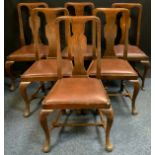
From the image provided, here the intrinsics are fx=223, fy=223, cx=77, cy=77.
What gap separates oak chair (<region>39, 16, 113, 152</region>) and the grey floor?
0.11 meters

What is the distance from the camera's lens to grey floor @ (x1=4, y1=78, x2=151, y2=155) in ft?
6.17

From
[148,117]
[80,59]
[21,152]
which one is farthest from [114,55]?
[21,152]

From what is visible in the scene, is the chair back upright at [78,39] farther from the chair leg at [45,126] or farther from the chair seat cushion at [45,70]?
the chair leg at [45,126]

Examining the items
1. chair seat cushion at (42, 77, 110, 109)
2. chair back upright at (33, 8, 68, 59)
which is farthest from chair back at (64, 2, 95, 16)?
chair seat cushion at (42, 77, 110, 109)

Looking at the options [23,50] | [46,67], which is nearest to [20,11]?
[23,50]

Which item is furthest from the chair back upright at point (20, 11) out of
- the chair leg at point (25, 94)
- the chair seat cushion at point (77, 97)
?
the chair seat cushion at point (77, 97)

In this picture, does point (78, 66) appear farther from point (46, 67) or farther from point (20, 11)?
point (20, 11)

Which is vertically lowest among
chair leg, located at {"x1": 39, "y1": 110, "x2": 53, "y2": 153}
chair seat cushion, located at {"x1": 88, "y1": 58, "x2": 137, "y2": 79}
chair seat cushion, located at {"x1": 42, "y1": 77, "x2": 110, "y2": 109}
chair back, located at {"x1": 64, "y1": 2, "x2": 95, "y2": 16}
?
chair leg, located at {"x1": 39, "y1": 110, "x2": 53, "y2": 153}

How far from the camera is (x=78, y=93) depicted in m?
1.75

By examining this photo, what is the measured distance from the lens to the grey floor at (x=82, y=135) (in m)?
1.88

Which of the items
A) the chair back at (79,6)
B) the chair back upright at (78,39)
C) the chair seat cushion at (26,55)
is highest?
the chair back at (79,6)

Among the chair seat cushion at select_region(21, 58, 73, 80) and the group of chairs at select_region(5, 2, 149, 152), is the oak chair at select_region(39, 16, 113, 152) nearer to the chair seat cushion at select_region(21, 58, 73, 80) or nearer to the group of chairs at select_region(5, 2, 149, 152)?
the group of chairs at select_region(5, 2, 149, 152)

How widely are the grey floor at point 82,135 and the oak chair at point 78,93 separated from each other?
11 cm

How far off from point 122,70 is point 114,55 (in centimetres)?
33
